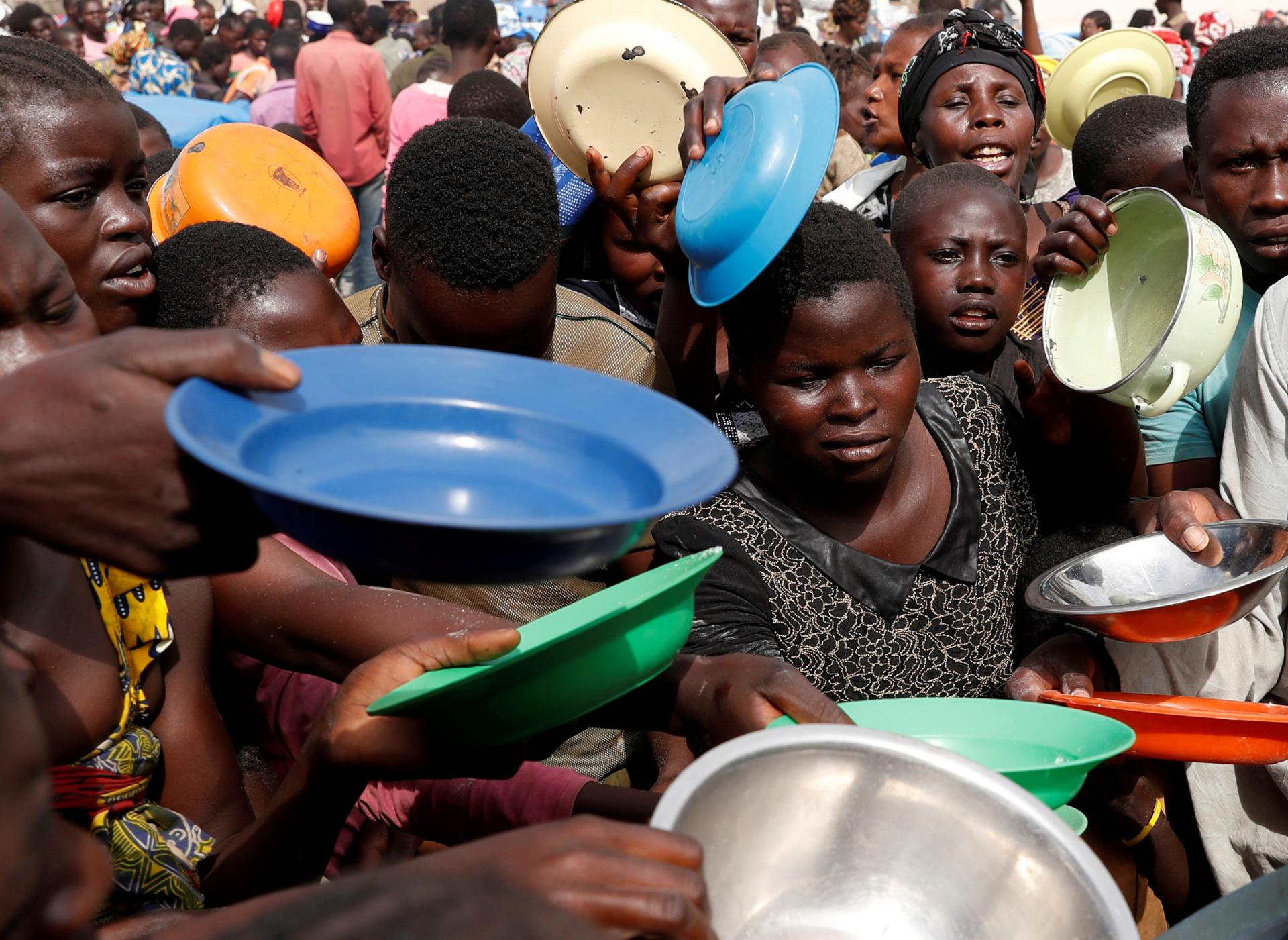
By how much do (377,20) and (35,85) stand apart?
9344mm

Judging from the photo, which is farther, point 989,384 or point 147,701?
point 989,384

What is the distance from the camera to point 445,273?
87.9 inches

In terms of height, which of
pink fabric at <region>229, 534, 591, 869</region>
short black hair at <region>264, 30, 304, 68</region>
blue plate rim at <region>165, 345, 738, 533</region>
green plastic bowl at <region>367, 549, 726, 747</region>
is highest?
blue plate rim at <region>165, 345, 738, 533</region>

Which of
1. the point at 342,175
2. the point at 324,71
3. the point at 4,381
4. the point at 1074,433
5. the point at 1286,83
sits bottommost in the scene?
the point at 342,175

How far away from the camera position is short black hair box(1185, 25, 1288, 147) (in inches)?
102

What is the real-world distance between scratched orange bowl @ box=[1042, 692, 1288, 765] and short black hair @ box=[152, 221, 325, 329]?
1.62 meters

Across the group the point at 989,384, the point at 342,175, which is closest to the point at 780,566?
the point at 989,384

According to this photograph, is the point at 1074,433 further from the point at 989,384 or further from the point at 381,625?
the point at 381,625

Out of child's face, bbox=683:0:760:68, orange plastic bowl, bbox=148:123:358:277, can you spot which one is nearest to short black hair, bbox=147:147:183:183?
orange plastic bowl, bbox=148:123:358:277

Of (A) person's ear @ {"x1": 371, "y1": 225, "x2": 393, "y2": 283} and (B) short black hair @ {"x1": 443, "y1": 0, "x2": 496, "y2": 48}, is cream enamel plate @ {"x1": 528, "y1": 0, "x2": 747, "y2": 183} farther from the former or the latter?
(B) short black hair @ {"x1": 443, "y1": 0, "x2": 496, "y2": 48}

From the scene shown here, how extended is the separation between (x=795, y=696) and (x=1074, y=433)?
1311 millimetres

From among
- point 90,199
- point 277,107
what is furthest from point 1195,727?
point 277,107

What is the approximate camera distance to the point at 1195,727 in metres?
1.73

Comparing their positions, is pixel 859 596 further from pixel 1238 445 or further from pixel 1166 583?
pixel 1238 445
